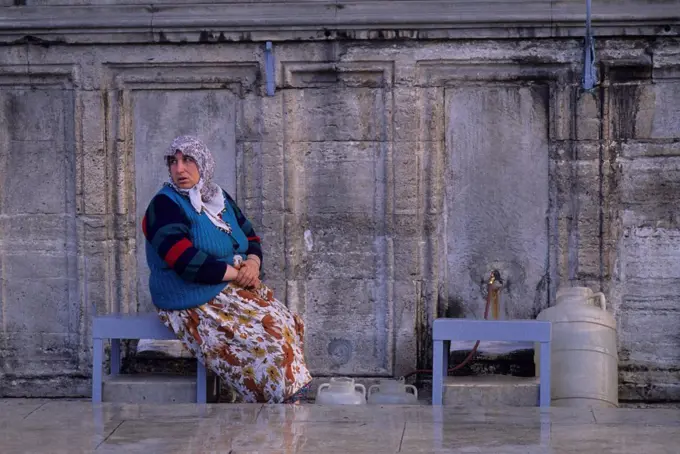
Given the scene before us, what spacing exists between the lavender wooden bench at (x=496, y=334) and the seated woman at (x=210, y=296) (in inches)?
27.3

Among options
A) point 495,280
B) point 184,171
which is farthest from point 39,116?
point 495,280

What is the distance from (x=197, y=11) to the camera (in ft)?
27.1

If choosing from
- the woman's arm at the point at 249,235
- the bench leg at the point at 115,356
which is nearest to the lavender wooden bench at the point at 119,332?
the bench leg at the point at 115,356

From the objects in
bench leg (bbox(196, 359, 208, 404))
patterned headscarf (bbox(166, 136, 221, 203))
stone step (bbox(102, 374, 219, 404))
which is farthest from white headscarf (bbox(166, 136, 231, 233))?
stone step (bbox(102, 374, 219, 404))

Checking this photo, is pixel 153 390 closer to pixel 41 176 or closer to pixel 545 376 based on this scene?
pixel 41 176

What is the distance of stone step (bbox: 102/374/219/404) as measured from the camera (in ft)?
23.7

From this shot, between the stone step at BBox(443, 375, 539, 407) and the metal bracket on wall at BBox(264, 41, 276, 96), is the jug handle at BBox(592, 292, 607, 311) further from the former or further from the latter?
the metal bracket on wall at BBox(264, 41, 276, 96)

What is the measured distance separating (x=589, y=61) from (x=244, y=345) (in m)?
2.73

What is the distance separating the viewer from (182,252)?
6875mm

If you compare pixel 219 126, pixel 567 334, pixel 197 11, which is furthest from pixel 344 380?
pixel 197 11

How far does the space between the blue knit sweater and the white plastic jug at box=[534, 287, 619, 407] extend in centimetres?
190

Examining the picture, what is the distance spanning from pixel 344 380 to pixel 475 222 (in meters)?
1.47

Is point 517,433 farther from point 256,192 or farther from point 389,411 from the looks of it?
point 256,192

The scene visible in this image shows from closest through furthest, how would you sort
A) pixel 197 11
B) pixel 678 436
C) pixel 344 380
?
pixel 678 436
pixel 344 380
pixel 197 11
